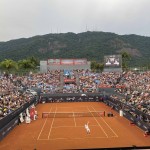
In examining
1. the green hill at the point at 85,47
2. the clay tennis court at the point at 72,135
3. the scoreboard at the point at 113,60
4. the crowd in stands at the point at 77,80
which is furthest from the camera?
the green hill at the point at 85,47

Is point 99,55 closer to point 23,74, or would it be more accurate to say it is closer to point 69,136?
point 23,74

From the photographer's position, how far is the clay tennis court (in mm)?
24688

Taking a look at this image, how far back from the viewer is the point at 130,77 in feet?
241

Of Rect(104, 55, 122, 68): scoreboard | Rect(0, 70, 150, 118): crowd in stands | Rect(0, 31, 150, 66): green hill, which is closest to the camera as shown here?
Rect(0, 70, 150, 118): crowd in stands

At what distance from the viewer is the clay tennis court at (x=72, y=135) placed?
24.7 meters

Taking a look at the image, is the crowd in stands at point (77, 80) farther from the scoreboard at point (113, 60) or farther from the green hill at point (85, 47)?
the green hill at point (85, 47)

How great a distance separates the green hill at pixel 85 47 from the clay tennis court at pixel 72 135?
113504mm

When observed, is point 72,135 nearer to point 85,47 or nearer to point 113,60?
point 113,60

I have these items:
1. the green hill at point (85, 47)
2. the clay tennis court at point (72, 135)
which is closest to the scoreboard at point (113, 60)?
the clay tennis court at point (72, 135)

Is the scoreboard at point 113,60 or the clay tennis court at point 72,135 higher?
the scoreboard at point 113,60

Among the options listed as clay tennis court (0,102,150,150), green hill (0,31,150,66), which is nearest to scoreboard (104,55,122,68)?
clay tennis court (0,102,150,150)

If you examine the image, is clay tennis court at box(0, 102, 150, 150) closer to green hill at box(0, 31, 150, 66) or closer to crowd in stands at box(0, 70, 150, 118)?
crowd in stands at box(0, 70, 150, 118)

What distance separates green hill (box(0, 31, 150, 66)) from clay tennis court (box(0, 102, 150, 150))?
11350cm

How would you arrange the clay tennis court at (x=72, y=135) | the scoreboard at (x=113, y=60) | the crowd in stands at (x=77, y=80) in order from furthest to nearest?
1. the scoreboard at (x=113, y=60)
2. the crowd in stands at (x=77, y=80)
3. the clay tennis court at (x=72, y=135)
